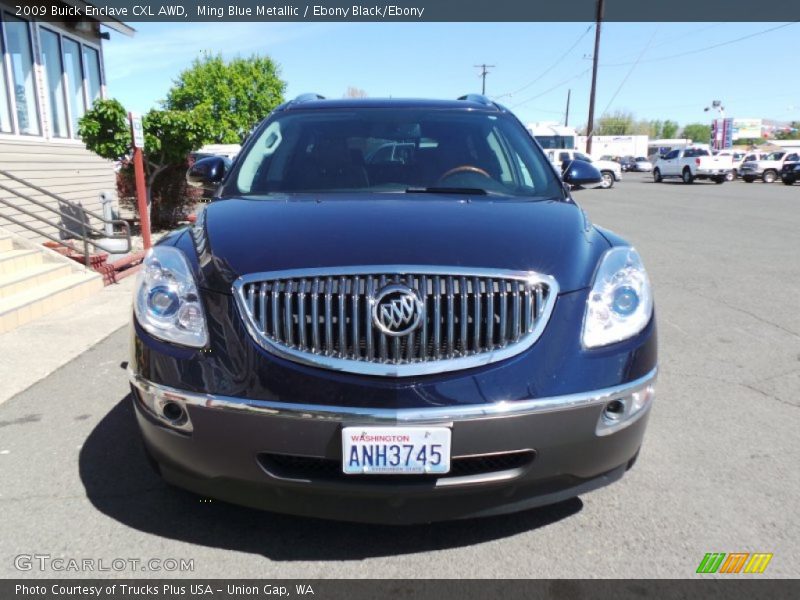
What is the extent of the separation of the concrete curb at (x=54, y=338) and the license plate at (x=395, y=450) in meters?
3.11

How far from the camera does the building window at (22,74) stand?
10.6 meters

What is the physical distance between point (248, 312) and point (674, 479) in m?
2.10

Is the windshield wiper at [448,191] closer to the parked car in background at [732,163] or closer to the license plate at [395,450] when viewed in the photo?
the license plate at [395,450]

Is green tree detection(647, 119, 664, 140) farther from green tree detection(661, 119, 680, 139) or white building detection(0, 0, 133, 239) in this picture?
white building detection(0, 0, 133, 239)

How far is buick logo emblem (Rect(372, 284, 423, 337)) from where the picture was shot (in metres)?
2.16

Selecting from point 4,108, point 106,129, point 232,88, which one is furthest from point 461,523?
point 232,88

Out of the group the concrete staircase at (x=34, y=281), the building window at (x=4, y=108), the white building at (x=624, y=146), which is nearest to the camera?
the concrete staircase at (x=34, y=281)

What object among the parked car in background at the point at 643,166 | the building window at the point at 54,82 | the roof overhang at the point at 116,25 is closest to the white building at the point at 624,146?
the parked car in background at the point at 643,166

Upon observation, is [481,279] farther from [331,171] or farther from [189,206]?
[189,206]

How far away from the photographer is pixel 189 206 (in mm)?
14492

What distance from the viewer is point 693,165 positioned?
34.8m

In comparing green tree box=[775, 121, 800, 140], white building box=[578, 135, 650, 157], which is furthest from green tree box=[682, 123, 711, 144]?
white building box=[578, 135, 650, 157]

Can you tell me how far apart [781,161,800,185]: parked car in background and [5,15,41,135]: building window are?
35.6 meters

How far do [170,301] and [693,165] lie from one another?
3703 cm
